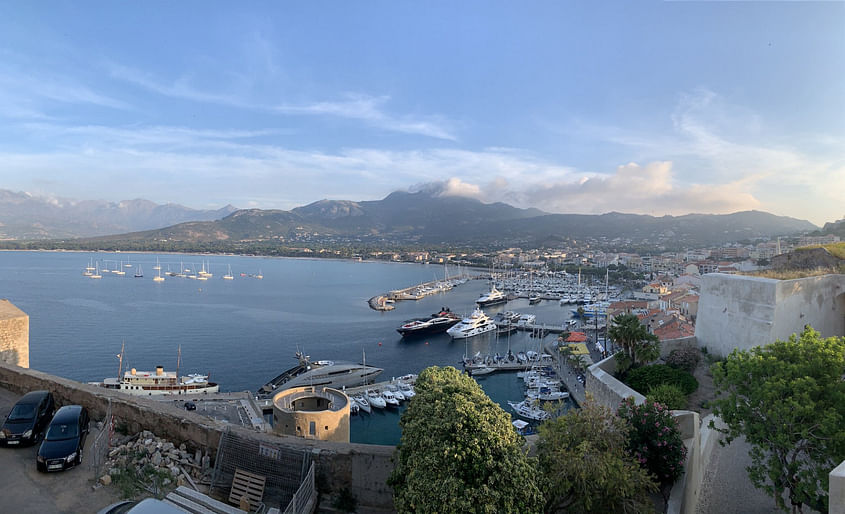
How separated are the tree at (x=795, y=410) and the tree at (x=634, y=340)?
248 inches

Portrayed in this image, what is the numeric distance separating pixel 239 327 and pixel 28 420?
3908cm

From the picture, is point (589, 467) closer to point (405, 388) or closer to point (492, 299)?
point (405, 388)

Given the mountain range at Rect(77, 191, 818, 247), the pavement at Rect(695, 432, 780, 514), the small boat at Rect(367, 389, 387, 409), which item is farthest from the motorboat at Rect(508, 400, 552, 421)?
the mountain range at Rect(77, 191, 818, 247)

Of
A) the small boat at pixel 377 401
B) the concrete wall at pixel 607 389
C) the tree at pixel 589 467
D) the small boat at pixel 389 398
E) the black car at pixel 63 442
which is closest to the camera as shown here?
the tree at pixel 589 467

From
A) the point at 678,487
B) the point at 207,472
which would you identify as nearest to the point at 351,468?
the point at 207,472

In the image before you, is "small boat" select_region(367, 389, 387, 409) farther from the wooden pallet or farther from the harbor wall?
the wooden pallet

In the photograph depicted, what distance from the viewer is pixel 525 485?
174 inches

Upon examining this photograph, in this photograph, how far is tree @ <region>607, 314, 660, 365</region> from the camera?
12.0 metres

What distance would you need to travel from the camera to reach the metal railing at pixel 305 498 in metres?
4.81

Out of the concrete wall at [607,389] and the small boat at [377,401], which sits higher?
the concrete wall at [607,389]

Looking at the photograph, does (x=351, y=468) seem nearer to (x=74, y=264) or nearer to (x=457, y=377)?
(x=457, y=377)

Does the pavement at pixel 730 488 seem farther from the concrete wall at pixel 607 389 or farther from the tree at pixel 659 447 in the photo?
the concrete wall at pixel 607 389

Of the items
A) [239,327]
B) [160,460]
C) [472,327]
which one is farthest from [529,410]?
[239,327]

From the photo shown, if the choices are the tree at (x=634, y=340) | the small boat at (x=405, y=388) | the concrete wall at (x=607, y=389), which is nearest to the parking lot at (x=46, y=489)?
the concrete wall at (x=607, y=389)
